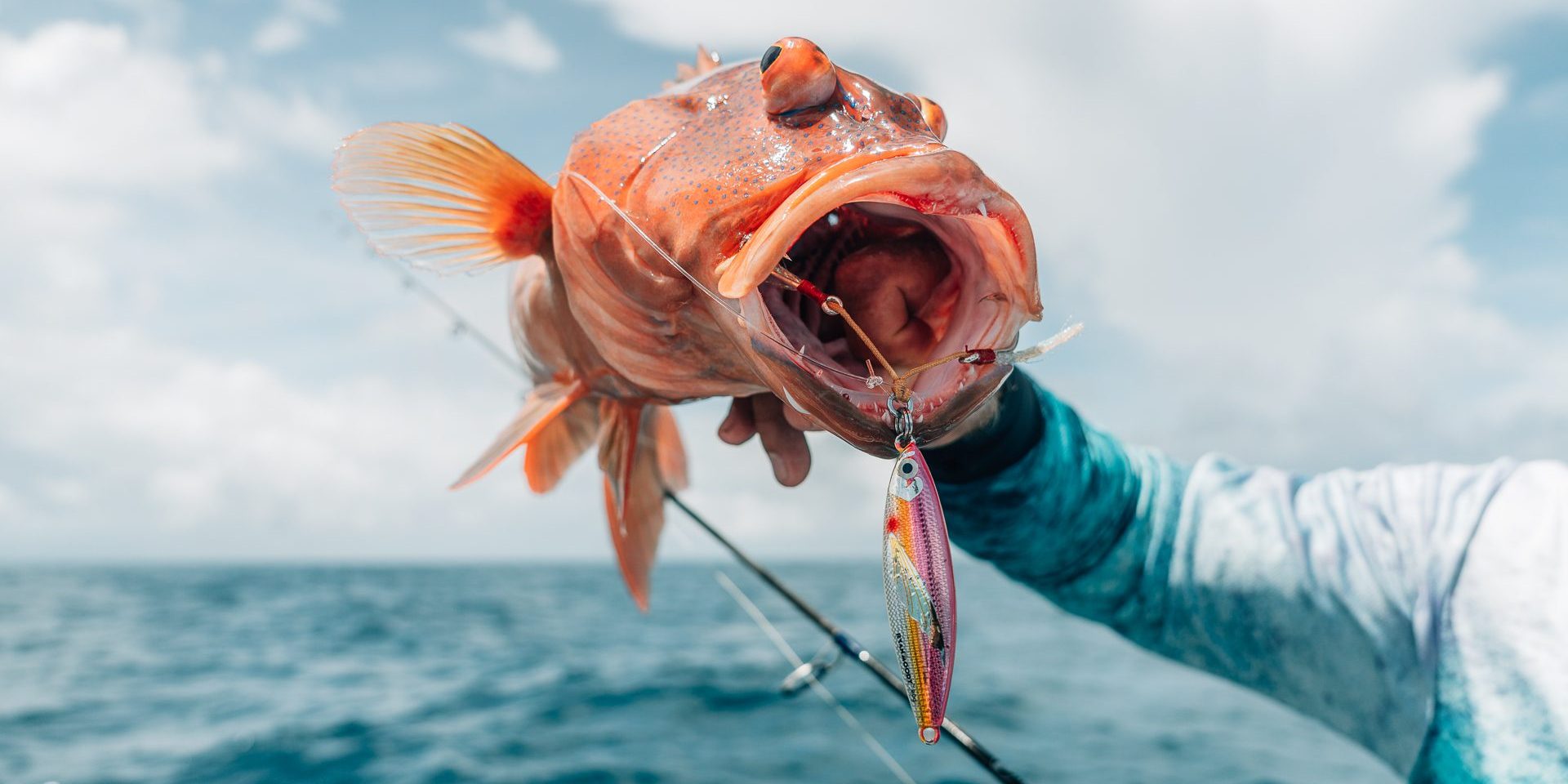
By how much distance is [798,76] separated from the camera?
1428 millimetres

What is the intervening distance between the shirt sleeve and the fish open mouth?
0.68 metres

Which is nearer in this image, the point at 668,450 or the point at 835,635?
the point at 835,635

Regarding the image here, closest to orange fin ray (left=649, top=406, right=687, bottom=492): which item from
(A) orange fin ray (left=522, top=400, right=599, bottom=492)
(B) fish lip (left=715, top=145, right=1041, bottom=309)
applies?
(A) orange fin ray (left=522, top=400, right=599, bottom=492)

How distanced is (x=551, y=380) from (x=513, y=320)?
29cm

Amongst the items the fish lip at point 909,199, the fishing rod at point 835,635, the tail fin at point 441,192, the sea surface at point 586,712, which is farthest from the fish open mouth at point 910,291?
the sea surface at point 586,712

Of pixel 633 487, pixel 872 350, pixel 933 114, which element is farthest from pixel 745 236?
pixel 633 487

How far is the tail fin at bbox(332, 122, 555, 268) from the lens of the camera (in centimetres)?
174

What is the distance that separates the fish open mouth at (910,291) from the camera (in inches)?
46.5

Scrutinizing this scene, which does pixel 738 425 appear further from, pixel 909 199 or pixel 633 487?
pixel 633 487

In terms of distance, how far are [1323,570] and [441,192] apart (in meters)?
2.25

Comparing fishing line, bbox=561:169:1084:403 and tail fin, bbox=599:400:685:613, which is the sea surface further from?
fishing line, bbox=561:169:1084:403

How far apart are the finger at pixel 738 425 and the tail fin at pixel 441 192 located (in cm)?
54

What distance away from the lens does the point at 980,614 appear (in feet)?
80.2

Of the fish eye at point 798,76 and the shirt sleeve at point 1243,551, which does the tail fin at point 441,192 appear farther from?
the shirt sleeve at point 1243,551
